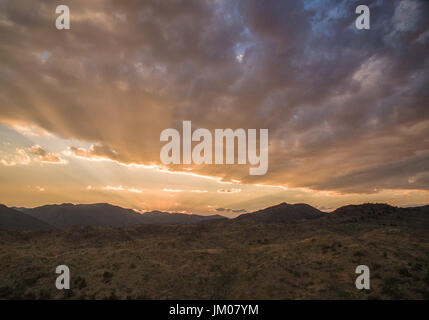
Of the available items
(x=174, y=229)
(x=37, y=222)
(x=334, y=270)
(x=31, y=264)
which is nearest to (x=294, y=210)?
(x=174, y=229)

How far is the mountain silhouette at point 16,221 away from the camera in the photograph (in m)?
147

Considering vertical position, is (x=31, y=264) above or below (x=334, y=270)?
below

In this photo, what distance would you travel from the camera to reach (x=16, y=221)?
154 m

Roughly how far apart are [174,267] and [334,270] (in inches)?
943

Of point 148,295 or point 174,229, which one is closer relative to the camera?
point 148,295

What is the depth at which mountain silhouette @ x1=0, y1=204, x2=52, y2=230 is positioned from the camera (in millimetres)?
146712

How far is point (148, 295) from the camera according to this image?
2723 centimetres

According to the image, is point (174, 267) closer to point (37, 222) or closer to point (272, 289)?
point (272, 289)
